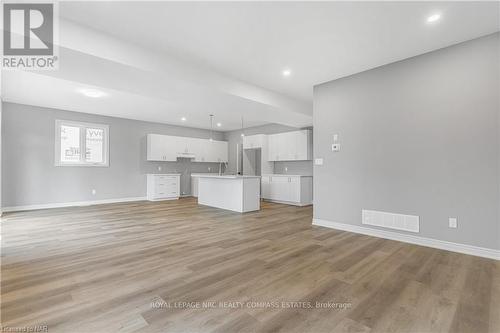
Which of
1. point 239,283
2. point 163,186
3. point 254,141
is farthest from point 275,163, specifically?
point 239,283

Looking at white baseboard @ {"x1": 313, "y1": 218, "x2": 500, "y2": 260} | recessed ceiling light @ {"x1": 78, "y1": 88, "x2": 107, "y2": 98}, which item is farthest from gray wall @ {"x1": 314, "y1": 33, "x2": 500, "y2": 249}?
recessed ceiling light @ {"x1": 78, "y1": 88, "x2": 107, "y2": 98}

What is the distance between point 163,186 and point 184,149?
5.21 ft

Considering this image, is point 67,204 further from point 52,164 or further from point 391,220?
point 391,220

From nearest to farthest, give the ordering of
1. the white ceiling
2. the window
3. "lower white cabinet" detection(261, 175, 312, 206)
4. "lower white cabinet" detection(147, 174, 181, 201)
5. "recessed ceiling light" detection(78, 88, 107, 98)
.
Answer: the white ceiling < "recessed ceiling light" detection(78, 88, 107, 98) < the window < "lower white cabinet" detection(261, 175, 312, 206) < "lower white cabinet" detection(147, 174, 181, 201)

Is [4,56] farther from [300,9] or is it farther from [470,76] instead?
[470,76]

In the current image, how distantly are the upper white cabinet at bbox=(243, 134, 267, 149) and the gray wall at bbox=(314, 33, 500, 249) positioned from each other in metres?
3.91

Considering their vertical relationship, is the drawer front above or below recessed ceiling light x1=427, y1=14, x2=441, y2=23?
below

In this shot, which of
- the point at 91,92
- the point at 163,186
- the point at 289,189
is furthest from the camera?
the point at 163,186

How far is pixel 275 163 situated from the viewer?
8.43 meters

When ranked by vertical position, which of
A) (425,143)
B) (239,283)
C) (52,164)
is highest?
(425,143)

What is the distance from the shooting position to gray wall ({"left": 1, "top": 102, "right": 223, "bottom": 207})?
568cm

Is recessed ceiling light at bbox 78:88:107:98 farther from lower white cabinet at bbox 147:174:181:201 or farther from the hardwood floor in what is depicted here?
lower white cabinet at bbox 147:174:181:201

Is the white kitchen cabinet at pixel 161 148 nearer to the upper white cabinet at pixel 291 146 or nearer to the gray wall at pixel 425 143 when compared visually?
the upper white cabinet at pixel 291 146

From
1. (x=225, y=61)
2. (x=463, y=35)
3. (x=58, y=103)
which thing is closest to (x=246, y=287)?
(x=225, y=61)
